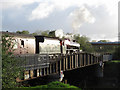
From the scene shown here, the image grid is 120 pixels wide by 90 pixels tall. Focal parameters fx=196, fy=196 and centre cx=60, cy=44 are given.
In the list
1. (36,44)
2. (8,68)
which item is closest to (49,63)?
(36,44)

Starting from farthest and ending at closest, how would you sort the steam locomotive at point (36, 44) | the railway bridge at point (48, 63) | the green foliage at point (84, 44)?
the green foliage at point (84, 44), the steam locomotive at point (36, 44), the railway bridge at point (48, 63)

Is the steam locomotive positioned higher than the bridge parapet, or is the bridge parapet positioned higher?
the steam locomotive

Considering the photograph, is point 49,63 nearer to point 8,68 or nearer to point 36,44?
point 36,44

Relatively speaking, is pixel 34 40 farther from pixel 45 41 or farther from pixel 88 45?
pixel 88 45

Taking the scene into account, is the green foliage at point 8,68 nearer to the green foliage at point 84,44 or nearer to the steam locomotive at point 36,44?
the steam locomotive at point 36,44

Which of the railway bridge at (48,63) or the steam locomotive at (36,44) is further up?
the steam locomotive at (36,44)

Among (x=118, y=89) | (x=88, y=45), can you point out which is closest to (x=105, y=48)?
(x=88, y=45)

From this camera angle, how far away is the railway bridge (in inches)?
836

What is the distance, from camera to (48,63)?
26.3 meters

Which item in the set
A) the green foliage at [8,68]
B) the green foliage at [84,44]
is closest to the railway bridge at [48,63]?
the green foliage at [8,68]

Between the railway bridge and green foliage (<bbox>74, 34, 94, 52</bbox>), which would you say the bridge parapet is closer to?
the railway bridge

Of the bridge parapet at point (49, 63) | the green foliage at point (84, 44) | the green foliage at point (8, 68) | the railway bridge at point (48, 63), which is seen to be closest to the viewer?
the green foliage at point (8, 68)

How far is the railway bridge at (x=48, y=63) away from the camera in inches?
836

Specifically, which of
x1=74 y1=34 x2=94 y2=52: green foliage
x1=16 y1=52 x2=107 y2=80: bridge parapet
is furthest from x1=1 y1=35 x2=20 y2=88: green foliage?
x1=74 y1=34 x2=94 y2=52: green foliage
